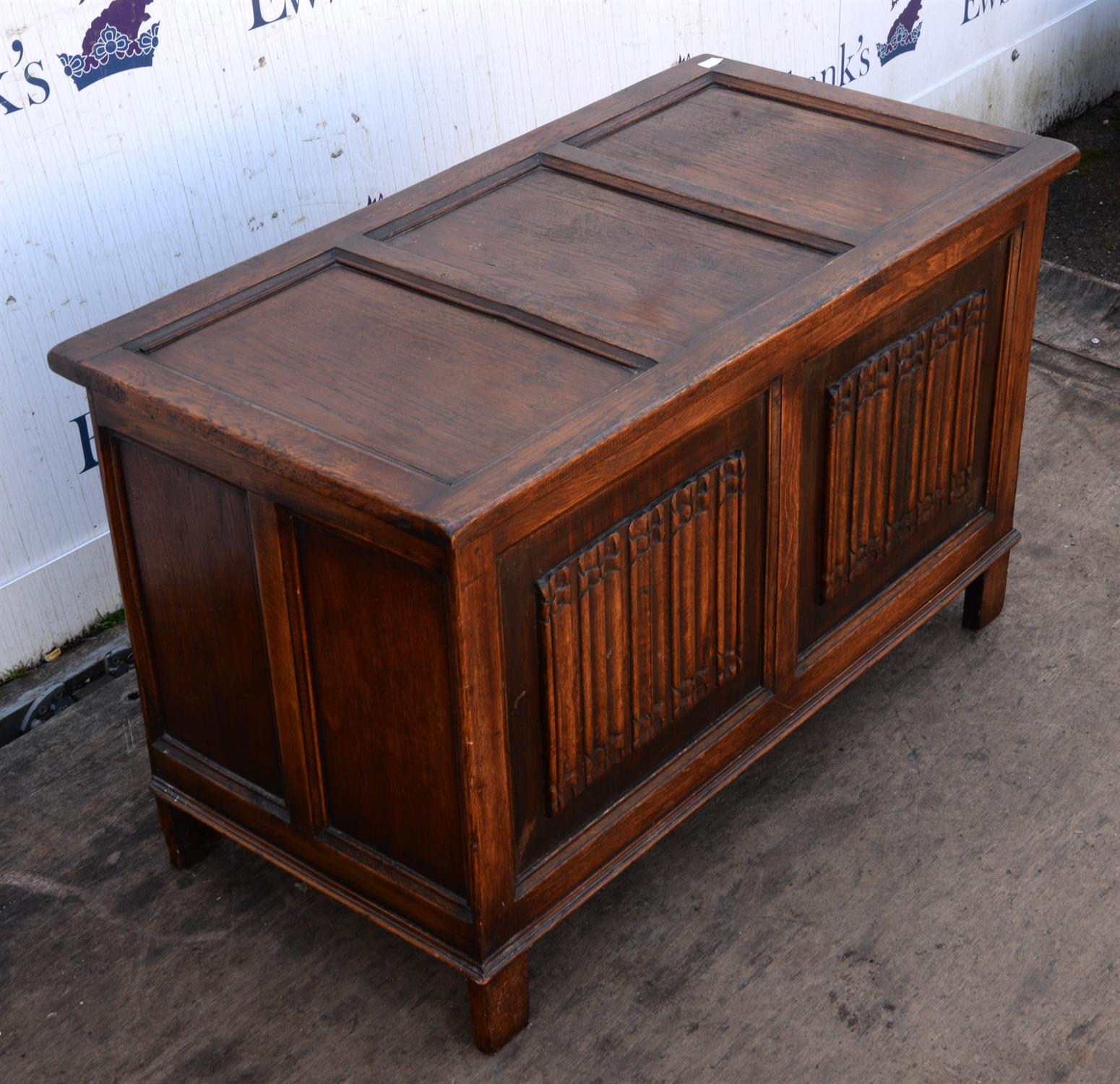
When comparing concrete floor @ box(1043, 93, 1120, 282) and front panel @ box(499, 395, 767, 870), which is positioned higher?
front panel @ box(499, 395, 767, 870)

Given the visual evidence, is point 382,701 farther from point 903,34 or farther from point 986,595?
point 903,34

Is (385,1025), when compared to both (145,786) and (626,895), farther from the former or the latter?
(145,786)

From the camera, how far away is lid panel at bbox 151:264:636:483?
73.4 inches

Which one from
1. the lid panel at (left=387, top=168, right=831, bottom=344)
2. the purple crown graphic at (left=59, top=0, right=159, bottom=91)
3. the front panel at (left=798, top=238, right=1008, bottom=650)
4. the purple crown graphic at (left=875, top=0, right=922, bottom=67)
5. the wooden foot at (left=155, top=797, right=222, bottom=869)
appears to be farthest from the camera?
the purple crown graphic at (left=875, top=0, right=922, bottom=67)

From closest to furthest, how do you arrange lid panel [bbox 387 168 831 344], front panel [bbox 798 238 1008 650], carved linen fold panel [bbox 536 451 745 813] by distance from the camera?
1. carved linen fold panel [bbox 536 451 745 813]
2. lid panel [bbox 387 168 831 344]
3. front panel [bbox 798 238 1008 650]

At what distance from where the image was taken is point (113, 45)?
2613 mm

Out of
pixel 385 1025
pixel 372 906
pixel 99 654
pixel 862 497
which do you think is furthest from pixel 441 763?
pixel 99 654

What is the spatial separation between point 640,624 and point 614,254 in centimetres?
52

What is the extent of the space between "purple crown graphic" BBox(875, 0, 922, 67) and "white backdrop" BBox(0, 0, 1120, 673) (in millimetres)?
755

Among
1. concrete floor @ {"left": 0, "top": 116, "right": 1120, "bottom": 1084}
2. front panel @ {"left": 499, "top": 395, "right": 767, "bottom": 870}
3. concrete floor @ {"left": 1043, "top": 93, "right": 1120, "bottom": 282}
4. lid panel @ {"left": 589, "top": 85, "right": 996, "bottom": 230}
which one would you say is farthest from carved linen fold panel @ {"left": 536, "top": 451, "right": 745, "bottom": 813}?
concrete floor @ {"left": 1043, "top": 93, "right": 1120, "bottom": 282}

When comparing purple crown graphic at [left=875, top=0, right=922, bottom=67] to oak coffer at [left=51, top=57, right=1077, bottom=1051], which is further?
purple crown graphic at [left=875, top=0, right=922, bottom=67]

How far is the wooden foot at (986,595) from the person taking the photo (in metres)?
2.83

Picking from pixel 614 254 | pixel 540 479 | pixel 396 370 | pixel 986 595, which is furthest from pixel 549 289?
pixel 986 595

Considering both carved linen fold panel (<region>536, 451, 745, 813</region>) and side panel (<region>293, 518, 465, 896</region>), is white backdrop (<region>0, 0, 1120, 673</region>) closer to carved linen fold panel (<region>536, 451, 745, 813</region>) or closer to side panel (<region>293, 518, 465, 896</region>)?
side panel (<region>293, 518, 465, 896</region>)
